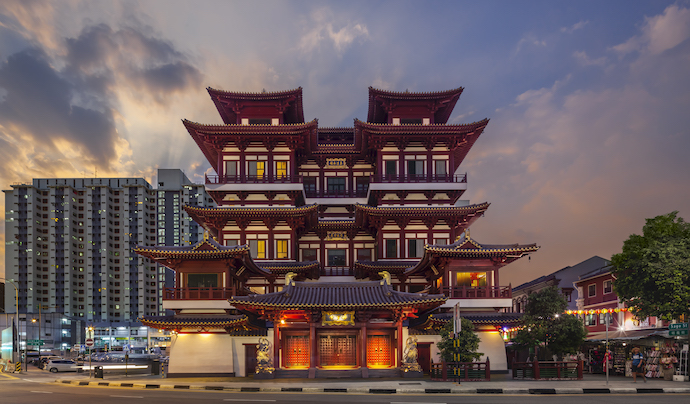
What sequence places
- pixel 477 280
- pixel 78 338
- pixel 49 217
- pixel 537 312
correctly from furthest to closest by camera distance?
pixel 49 217 → pixel 78 338 → pixel 477 280 → pixel 537 312

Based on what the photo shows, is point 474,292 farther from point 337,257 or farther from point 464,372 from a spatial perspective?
point 337,257

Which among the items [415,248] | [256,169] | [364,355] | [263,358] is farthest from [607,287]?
[256,169]

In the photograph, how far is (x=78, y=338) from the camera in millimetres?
127312

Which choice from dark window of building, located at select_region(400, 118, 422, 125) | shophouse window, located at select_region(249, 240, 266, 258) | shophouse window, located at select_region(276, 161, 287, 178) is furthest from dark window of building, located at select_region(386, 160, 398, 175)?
shophouse window, located at select_region(249, 240, 266, 258)

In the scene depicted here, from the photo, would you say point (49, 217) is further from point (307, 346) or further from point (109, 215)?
point (307, 346)

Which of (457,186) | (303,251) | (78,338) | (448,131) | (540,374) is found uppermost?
(448,131)

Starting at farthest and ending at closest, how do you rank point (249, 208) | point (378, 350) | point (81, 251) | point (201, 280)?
point (81, 251) → point (249, 208) → point (201, 280) → point (378, 350)

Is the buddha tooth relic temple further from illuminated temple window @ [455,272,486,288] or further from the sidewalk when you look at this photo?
the sidewalk

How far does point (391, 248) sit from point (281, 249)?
1009 cm

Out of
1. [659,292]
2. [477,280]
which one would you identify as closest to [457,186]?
[477,280]

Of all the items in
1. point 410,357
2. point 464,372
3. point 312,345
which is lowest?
point 464,372

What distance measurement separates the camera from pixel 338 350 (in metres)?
34.3

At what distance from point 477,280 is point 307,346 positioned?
13.9 meters

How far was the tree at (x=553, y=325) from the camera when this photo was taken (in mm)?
31938
